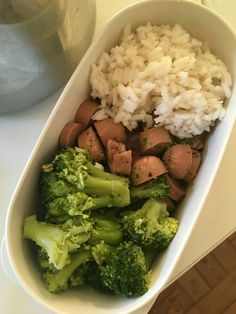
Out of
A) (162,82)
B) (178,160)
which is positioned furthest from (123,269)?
(162,82)

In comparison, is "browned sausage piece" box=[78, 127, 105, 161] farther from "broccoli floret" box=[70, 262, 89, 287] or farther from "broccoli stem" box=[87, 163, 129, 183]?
"broccoli floret" box=[70, 262, 89, 287]

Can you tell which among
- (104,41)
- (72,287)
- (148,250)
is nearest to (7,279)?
(72,287)

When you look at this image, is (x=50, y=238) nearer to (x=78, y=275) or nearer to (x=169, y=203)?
(x=78, y=275)

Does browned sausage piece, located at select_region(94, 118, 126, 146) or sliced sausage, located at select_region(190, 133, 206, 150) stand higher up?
browned sausage piece, located at select_region(94, 118, 126, 146)

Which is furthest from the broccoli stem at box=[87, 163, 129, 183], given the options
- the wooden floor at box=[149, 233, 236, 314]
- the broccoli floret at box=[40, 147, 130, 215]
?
the wooden floor at box=[149, 233, 236, 314]

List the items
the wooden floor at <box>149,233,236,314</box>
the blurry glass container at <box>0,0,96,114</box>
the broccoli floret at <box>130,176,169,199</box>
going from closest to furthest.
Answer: the blurry glass container at <box>0,0,96,114</box> → the broccoli floret at <box>130,176,169,199</box> → the wooden floor at <box>149,233,236,314</box>

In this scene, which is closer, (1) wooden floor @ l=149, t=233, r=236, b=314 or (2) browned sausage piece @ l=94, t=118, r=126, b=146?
(2) browned sausage piece @ l=94, t=118, r=126, b=146
